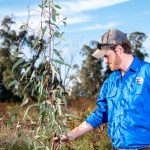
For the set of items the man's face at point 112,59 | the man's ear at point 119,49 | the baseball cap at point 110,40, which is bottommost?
the man's face at point 112,59

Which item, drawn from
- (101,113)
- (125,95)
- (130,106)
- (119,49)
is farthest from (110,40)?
(101,113)

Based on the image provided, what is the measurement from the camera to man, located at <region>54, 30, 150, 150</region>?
185 inches

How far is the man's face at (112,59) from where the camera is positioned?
4820mm

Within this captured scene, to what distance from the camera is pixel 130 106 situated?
15.7 ft

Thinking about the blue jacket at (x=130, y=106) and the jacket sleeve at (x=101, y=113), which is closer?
the blue jacket at (x=130, y=106)

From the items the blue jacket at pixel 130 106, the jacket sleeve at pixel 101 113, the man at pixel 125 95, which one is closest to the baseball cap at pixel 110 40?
the man at pixel 125 95

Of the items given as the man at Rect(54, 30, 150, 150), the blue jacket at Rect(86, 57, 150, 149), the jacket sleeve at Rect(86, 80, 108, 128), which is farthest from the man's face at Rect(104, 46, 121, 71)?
the jacket sleeve at Rect(86, 80, 108, 128)

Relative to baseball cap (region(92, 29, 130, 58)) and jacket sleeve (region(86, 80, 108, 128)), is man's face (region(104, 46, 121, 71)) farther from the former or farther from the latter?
jacket sleeve (region(86, 80, 108, 128))

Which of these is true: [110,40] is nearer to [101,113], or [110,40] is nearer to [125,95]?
[125,95]

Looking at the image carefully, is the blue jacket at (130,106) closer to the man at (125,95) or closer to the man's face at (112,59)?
the man at (125,95)

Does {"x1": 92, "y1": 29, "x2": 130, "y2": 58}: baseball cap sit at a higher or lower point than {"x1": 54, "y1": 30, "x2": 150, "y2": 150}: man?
higher

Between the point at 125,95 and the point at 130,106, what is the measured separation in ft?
0.44

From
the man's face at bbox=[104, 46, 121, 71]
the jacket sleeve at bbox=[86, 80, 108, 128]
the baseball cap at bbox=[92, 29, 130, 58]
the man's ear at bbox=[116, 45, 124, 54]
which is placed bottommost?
the jacket sleeve at bbox=[86, 80, 108, 128]

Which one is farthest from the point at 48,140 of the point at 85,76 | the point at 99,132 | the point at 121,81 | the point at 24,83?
the point at 85,76
